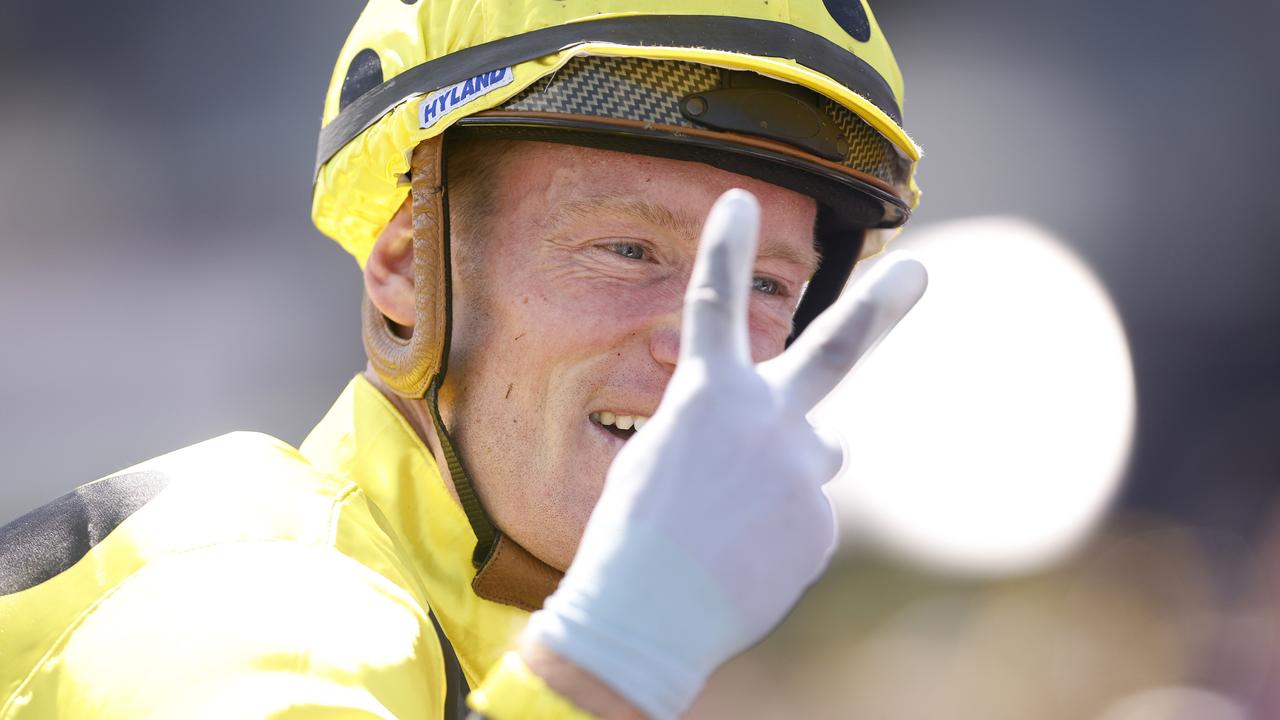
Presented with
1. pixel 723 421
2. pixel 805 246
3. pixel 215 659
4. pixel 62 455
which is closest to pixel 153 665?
pixel 215 659

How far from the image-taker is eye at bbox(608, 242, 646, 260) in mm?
2012

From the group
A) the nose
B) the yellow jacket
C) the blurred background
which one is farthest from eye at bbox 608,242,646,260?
the blurred background

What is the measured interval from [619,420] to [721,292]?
74 centimetres

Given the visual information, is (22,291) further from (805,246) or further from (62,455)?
(805,246)

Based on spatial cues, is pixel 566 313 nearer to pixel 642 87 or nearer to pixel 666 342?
pixel 666 342

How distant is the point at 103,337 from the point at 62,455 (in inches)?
24.1

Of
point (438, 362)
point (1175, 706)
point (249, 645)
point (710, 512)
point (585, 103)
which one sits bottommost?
point (1175, 706)

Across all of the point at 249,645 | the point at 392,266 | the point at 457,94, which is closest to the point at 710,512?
the point at 249,645

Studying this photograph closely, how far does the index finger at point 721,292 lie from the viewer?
1.23 m

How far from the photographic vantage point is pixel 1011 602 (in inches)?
307

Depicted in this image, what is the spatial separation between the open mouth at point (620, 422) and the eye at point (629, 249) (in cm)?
26

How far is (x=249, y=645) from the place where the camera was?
4.05ft

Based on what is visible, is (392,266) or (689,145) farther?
(392,266)

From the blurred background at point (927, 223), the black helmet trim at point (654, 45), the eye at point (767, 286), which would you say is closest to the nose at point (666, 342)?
the eye at point (767, 286)
